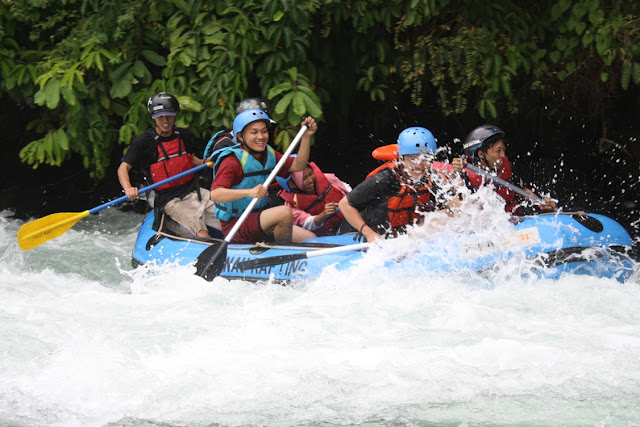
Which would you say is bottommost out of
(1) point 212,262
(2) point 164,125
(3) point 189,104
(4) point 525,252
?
(1) point 212,262

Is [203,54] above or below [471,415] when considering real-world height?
above

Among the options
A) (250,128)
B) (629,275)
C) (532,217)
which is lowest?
(629,275)

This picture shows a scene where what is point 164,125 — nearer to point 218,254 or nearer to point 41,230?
point 41,230

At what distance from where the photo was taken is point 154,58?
22.9ft

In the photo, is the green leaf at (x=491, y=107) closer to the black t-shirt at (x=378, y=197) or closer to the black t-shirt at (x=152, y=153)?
the black t-shirt at (x=378, y=197)

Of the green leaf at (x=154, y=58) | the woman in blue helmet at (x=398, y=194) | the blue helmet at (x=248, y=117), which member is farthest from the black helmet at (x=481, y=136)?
the green leaf at (x=154, y=58)

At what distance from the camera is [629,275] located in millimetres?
5109

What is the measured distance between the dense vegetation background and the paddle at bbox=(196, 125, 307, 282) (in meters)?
0.91

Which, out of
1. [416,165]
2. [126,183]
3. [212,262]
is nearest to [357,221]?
[416,165]

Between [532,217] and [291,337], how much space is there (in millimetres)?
1853

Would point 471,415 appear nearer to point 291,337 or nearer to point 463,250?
point 291,337

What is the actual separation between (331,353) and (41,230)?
3216 mm

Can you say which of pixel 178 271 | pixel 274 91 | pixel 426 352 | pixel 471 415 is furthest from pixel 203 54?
pixel 471 415

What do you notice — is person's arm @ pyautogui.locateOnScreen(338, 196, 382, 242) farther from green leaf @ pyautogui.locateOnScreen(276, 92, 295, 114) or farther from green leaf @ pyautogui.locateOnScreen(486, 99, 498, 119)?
green leaf @ pyautogui.locateOnScreen(486, 99, 498, 119)
